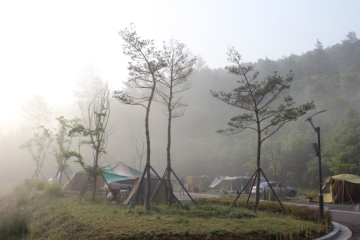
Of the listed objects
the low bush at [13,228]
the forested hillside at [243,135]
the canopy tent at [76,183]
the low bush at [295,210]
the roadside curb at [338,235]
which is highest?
the forested hillside at [243,135]

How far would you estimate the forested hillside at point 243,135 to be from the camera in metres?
39.1

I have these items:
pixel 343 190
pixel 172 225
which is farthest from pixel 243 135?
pixel 172 225

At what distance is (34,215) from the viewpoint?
13.4 meters

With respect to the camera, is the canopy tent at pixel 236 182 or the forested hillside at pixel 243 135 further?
the forested hillside at pixel 243 135

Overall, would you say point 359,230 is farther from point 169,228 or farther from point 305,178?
point 305,178

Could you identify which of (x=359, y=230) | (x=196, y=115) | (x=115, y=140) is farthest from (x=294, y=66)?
(x=359, y=230)

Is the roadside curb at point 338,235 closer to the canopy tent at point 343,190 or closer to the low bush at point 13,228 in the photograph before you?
the low bush at point 13,228

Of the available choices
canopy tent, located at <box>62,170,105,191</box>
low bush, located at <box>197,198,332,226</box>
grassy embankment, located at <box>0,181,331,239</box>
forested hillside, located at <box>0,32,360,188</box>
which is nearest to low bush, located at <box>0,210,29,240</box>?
grassy embankment, located at <box>0,181,331,239</box>

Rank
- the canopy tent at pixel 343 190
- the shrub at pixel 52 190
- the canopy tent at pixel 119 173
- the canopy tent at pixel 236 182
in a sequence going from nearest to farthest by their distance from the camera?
1. the shrub at pixel 52 190
2. the canopy tent at pixel 119 173
3. the canopy tent at pixel 343 190
4. the canopy tent at pixel 236 182

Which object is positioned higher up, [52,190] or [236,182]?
[236,182]

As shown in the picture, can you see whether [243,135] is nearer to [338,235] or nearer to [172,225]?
[338,235]

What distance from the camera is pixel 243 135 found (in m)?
59.8

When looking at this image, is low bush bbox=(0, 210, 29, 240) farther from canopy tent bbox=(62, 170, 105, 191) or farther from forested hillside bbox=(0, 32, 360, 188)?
forested hillside bbox=(0, 32, 360, 188)

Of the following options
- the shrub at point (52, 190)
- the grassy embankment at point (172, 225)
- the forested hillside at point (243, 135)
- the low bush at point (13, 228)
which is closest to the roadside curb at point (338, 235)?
the grassy embankment at point (172, 225)
